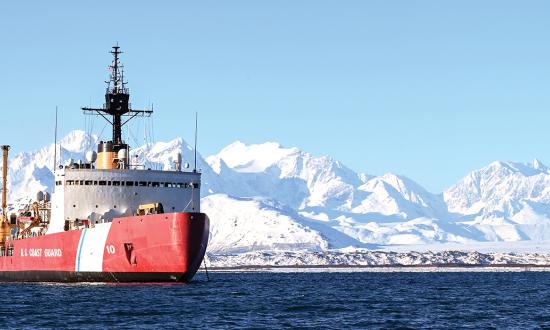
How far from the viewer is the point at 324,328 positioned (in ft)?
182

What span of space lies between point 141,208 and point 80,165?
373 inches

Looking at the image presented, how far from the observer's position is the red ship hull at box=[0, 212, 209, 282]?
264 feet

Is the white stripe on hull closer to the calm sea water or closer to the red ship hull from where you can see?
the red ship hull

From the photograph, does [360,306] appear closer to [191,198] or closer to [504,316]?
[504,316]

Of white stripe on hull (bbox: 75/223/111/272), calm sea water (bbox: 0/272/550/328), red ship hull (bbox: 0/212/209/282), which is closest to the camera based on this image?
calm sea water (bbox: 0/272/550/328)

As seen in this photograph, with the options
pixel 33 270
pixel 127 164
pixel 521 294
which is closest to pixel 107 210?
pixel 127 164

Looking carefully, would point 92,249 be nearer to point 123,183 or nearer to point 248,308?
point 123,183

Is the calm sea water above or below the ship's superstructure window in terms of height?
below

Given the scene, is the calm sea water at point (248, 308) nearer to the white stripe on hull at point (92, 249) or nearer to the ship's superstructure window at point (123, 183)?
the white stripe on hull at point (92, 249)

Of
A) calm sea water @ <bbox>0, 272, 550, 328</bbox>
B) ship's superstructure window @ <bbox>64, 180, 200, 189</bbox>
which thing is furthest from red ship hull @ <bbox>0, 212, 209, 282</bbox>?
ship's superstructure window @ <bbox>64, 180, 200, 189</bbox>

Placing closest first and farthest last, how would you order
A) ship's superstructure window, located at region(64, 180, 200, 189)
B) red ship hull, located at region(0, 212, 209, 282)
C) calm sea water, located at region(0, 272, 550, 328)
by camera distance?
calm sea water, located at region(0, 272, 550, 328), red ship hull, located at region(0, 212, 209, 282), ship's superstructure window, located at region(64, 180, 200, 189)

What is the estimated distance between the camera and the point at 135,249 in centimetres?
8238

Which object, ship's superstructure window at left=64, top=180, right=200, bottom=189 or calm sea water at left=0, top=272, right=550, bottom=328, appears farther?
ship's superstructure window at left=64, top=180, right=200, bottom=189

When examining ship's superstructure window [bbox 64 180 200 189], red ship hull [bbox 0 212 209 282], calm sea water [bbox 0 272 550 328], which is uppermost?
ship's superstructure window [bbox 64 180 200 189]
